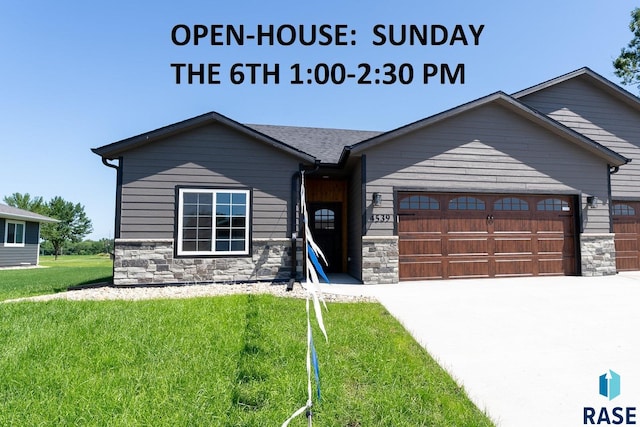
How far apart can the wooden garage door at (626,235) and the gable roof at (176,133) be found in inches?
373

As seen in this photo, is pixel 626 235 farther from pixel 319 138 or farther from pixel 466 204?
pixel 319 138

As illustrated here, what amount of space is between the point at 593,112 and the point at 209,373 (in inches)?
532

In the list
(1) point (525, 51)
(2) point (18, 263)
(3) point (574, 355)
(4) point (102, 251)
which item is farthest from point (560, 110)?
(4) point (102, 251)

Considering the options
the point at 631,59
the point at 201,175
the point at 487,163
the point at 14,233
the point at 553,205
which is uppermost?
the point at 631,59

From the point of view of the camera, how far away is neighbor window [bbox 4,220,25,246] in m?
17.0

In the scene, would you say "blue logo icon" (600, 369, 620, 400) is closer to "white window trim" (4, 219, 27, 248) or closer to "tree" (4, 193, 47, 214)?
"white window trim" (4, 219, 27, 248)

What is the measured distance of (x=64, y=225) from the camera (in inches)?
1388

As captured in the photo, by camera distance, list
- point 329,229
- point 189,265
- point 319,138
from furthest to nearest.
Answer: point 319,138, point 329,229, point 189,265

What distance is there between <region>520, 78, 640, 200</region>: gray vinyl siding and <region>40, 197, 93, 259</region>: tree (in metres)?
37.3

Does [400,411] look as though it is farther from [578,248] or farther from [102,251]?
[102,251]

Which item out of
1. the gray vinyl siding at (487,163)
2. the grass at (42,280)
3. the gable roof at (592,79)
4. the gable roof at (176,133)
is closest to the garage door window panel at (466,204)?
the gray vinyl siding at (487,163)

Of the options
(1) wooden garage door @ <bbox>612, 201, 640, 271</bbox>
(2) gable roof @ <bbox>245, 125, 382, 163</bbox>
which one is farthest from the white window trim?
(1) wooden garage door @ <bbox>612, 201, 640, 271</bbox>

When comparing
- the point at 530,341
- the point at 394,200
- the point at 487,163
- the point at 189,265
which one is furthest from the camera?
the point at 487,163

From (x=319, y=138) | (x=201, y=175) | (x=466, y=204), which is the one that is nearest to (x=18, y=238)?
(x=201, y=175)
